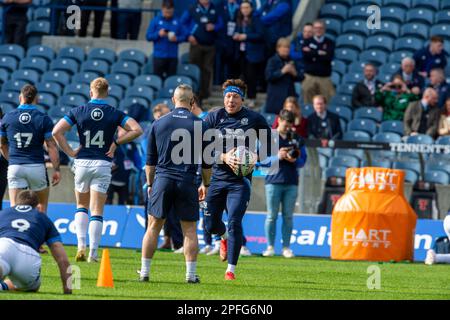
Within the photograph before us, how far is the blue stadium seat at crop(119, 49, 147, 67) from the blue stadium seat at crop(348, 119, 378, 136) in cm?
556

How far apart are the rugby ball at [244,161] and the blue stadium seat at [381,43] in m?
13.7

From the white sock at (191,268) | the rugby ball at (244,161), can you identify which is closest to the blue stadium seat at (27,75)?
the rugby ball at (244,161)

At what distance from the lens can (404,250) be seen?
1972 centimetres

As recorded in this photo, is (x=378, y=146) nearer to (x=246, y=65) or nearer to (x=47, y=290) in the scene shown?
(x=246, y=65)

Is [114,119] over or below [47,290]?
over

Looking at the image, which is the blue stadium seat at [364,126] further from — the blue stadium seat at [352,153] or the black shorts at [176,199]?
the black shorts at [176,199]

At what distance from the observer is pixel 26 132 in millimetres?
17109

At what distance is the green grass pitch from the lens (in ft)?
41.2

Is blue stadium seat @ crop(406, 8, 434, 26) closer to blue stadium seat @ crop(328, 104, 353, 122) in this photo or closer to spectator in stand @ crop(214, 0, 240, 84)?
blue stadium seat @ crop(328, 104, 353, 122)

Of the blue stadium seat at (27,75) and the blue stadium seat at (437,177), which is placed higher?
the blue stadium seat at (27,75)

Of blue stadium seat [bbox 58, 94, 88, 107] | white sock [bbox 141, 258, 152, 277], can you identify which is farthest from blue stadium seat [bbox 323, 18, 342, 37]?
white sock [bbox 141, 258, 152, 277]

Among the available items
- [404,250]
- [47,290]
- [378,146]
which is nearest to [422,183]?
[378,146]

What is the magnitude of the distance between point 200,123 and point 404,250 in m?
6.79

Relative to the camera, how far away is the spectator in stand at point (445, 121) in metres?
23.6
